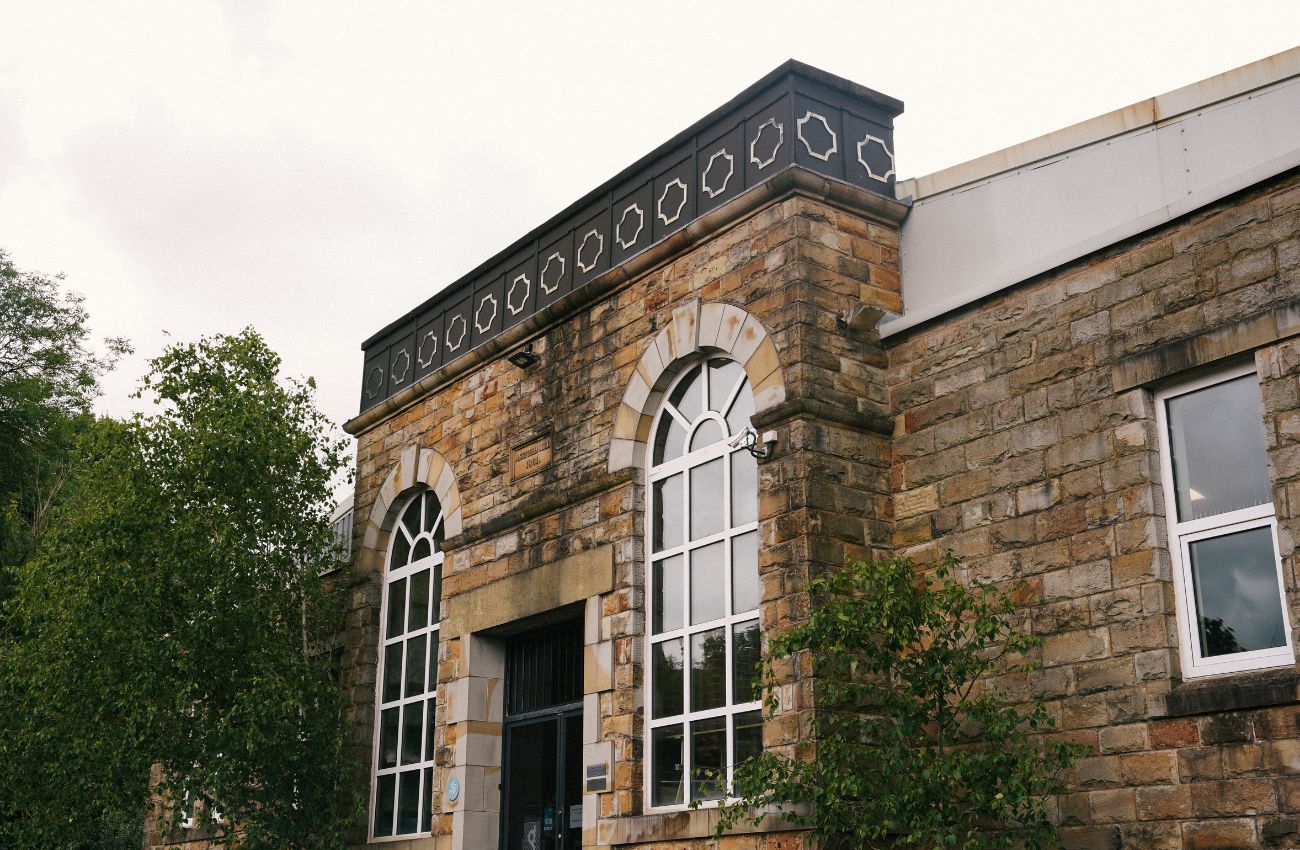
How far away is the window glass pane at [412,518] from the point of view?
13719 mm

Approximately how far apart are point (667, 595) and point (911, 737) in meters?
2.73

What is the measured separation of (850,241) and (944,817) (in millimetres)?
4052

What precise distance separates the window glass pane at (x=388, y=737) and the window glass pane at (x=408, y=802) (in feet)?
0.97

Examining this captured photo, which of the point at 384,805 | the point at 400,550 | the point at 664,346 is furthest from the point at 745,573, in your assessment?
the point at 384,805

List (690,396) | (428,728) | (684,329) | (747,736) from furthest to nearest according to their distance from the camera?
(428,728), (690,396), (684,329), (747,736)

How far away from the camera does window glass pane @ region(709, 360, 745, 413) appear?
1005cm

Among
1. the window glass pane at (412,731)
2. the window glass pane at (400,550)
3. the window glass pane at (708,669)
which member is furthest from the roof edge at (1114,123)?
the window glass pane at (412,731)

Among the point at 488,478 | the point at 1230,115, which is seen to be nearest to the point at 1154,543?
the point at 1230,115

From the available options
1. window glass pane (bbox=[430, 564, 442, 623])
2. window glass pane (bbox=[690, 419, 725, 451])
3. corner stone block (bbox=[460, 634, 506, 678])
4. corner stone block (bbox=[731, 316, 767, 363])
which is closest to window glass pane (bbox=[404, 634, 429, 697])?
window glass pane (bbox=[430, 564, 442, 623])

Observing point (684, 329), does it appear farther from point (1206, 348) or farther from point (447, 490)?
point (1206, 348)

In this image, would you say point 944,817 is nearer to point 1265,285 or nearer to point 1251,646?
point 1251,646

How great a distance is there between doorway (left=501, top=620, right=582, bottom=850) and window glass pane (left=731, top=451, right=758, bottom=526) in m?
2.36

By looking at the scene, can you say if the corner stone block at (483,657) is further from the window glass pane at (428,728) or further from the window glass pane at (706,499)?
the window glass pane at (706,499)

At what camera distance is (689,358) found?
34.0 feet
